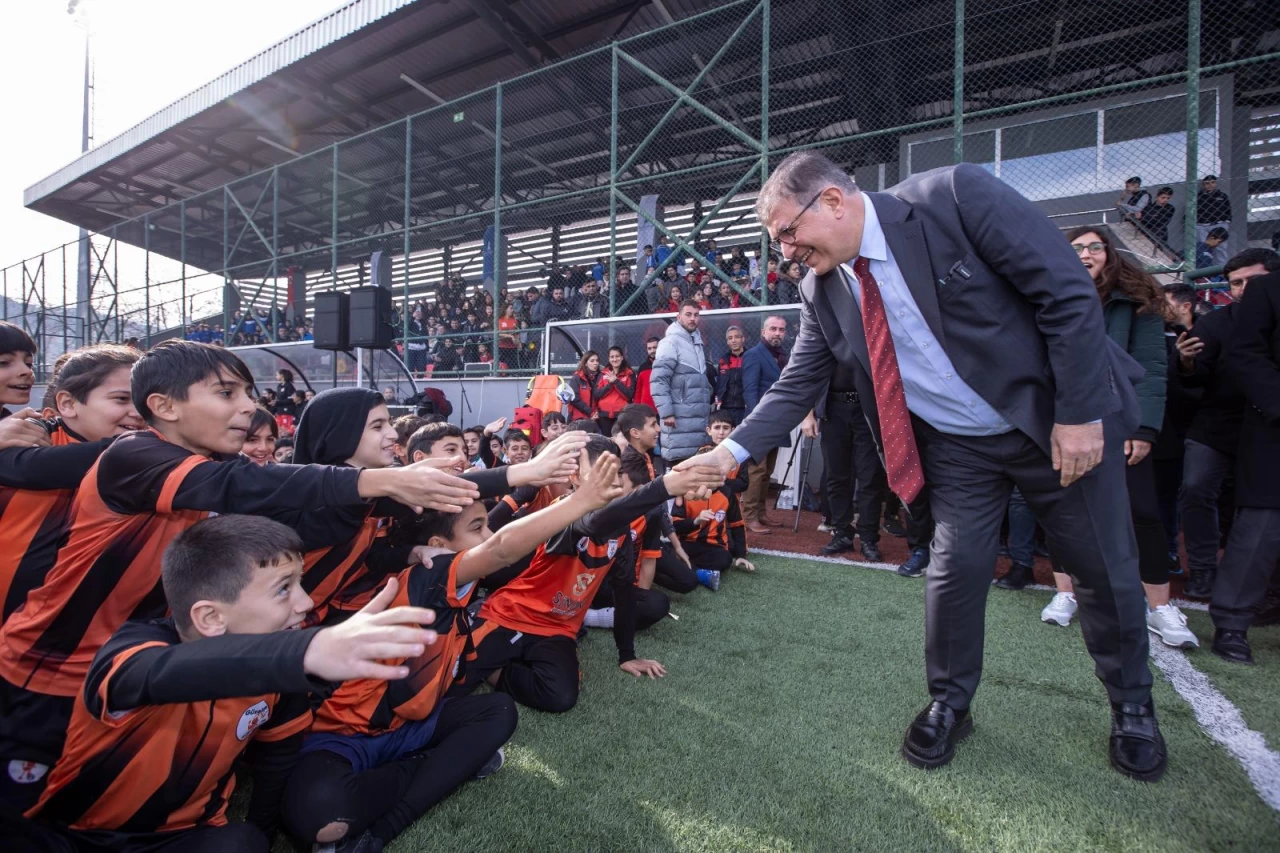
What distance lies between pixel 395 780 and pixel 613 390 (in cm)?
512

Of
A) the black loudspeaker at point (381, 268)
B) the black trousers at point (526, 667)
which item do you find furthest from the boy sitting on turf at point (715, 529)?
the black loudspeaker at point (381, 268)

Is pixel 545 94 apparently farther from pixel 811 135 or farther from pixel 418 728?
pixel 418 728

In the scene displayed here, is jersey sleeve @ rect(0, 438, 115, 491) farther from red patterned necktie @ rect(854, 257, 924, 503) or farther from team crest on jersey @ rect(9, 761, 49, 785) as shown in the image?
red patterned necktie @ rect(854, 257, 924, 503)

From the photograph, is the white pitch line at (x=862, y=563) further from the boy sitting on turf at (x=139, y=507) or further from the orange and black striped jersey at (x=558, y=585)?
the boy sitting on turf at (x=139, y=507)

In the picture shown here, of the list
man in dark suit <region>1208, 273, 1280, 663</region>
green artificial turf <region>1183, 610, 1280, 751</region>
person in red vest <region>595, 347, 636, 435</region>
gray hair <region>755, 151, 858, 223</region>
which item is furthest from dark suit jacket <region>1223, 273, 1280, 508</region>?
person in red vest <region>595, 347, 636, 435</region>

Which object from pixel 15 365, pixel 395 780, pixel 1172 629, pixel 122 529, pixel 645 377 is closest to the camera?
pixel 122 529

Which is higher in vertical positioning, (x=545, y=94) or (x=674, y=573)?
(x=545, y=94)

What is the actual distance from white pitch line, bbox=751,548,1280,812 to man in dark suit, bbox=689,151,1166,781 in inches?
10.3

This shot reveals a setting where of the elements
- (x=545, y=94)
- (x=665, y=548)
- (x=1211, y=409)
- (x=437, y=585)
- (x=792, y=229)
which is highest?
(x=545, y=94)

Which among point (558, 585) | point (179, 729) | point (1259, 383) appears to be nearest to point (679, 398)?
point (558, 585)

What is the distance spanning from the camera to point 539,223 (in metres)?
13.7

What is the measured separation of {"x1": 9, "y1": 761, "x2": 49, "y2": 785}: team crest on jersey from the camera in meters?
1.58

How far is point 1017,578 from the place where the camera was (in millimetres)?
3994

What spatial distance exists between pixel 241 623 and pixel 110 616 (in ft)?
1.81
